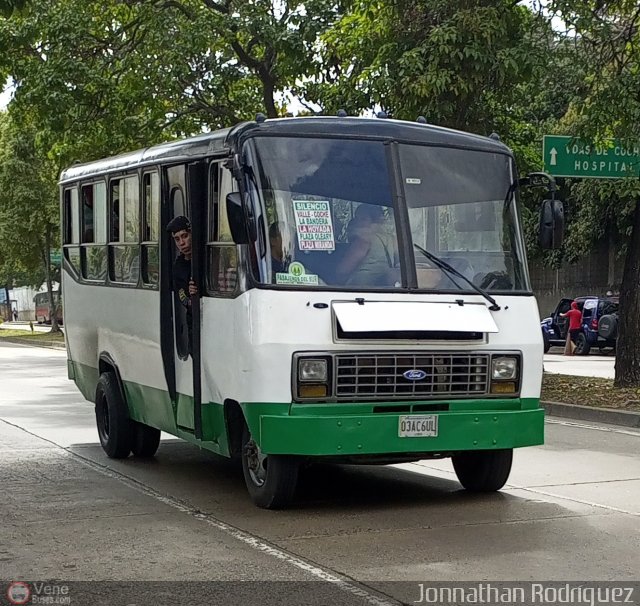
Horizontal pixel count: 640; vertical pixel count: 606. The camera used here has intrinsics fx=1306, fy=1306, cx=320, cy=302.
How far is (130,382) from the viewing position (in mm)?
11641

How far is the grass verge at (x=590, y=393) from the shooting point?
1678 centimetres

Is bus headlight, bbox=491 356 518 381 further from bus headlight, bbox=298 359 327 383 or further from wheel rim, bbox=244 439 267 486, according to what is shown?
wheel rim, bbox=244 439 267 486

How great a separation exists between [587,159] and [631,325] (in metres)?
2.44

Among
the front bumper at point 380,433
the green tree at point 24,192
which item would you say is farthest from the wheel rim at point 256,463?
the green tree at point 24,192

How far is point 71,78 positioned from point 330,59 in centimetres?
497

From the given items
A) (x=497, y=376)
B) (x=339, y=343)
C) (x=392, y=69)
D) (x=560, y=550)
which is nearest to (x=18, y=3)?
(x=339, y=343)

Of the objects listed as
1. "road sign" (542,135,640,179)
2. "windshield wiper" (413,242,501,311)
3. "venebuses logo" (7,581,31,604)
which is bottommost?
"venebuses logo" (7,581,31,604)

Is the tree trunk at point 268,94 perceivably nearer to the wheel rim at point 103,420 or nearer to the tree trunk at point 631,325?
the tree trunk at point 631,325

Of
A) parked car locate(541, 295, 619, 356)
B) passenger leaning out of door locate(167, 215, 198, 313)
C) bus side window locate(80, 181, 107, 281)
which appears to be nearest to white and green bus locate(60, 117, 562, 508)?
passenger leaning out of door locate(167, 215, 198, 313)

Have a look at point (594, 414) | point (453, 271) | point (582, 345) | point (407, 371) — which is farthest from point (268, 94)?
point (407, 371)

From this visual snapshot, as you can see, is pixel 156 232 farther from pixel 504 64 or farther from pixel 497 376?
pixel 504 64

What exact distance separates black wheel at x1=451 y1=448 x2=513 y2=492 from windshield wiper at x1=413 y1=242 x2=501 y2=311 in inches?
42.7

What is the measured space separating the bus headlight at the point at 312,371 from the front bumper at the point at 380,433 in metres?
0.24

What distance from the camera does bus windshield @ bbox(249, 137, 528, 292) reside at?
9.05 meters
